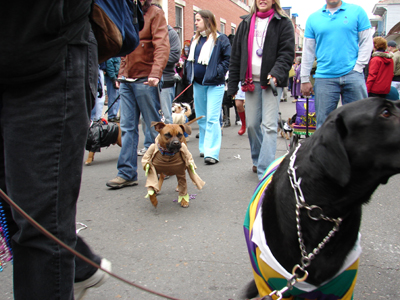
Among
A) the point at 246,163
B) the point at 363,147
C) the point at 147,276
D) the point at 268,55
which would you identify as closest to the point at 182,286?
the point at 147,276

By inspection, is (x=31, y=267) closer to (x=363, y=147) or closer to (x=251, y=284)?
(x=251, y=284)

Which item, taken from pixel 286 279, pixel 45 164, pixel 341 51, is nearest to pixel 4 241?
pixel 45 164

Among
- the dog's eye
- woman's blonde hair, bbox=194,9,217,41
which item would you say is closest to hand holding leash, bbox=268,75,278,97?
woman's blonde hair, bbox=194,9,217,41

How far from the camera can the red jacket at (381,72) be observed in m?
7.23

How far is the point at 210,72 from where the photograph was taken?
17.9ft

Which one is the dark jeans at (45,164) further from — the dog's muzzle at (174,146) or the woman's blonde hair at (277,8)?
the woman's blonde hair at (277,8)

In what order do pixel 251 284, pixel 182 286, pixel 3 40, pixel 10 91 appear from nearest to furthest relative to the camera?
1. pixel 3 40
2. pixel 10 91
3. pixel 251 284
4. pixel 182 286

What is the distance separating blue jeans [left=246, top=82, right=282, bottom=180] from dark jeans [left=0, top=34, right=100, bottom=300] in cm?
299

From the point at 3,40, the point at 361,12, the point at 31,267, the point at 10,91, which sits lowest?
the point at 31,267

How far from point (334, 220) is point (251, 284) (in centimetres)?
80

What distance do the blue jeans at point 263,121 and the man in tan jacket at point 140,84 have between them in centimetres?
115

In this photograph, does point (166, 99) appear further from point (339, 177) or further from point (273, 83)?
point (339, 177)

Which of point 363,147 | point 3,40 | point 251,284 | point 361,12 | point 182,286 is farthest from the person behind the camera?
point 361,12

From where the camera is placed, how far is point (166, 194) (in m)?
4.14
